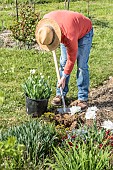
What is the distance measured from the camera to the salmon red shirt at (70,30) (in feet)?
15.6

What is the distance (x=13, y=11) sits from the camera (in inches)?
452

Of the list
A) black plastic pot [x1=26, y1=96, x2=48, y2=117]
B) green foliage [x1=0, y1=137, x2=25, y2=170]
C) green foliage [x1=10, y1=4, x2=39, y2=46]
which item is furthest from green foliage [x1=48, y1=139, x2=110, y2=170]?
green foliage [x1=10, y1=4, x2=39, y2=46]

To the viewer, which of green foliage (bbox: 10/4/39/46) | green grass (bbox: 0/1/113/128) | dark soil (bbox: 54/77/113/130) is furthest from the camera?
green foliage (bbox: 10/4/39/46)

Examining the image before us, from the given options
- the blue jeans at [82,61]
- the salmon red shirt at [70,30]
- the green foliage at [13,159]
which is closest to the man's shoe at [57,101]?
the blue jeans at [82,61]

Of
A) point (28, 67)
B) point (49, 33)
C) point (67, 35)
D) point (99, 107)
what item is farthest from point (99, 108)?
point (28, 67)

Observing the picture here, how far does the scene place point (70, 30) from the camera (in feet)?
15.7

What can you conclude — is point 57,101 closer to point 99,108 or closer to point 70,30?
point 99,108

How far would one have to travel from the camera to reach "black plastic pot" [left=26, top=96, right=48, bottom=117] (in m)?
5.27

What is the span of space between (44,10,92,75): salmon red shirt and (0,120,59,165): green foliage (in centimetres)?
98

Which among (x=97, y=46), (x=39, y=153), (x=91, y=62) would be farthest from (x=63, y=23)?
(x=97, y=46)

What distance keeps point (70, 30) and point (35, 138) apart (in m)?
1.47

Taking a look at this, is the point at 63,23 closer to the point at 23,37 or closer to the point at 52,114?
the point at 52,114

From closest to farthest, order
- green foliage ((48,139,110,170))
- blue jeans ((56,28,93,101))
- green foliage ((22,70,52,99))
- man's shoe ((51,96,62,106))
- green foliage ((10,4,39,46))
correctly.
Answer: green foliage ((48,139,110,170)) → green foliage ((22,70,52,99)) → blue jeans ((56,28,93,101)) → man's shoe ((51,96,62,106)) → green foliage ((10,4,39,46))

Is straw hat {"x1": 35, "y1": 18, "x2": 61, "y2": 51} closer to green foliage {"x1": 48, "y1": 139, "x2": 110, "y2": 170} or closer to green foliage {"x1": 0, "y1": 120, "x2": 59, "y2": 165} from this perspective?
green foliage {"x1": 0, "y1": 120, "x2": 59, "y2": 165}
